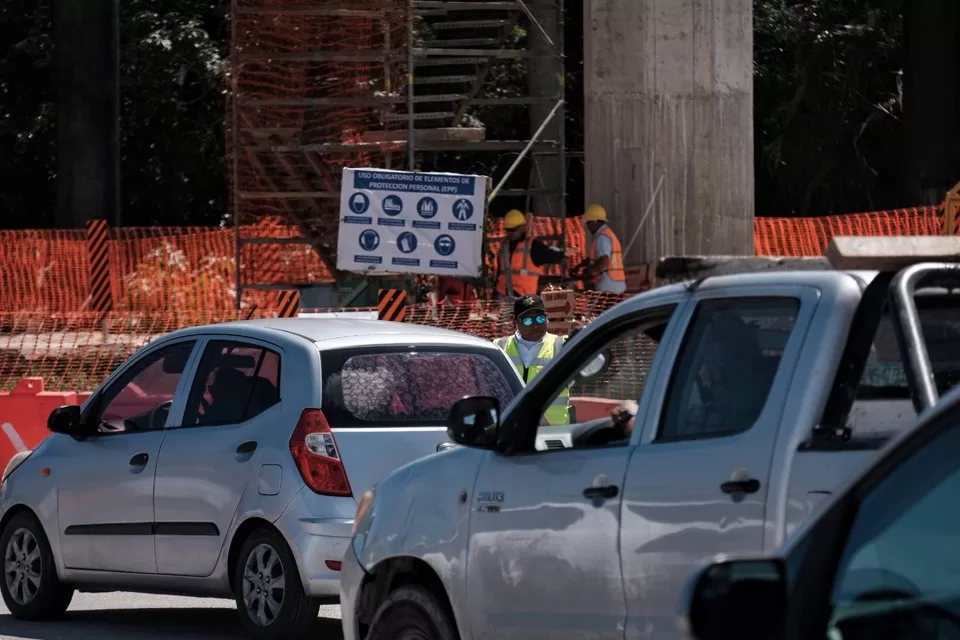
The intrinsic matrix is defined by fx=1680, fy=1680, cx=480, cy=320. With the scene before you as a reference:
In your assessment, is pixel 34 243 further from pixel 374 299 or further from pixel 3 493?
pixel 3 493

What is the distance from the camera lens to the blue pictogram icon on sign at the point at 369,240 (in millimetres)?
16641

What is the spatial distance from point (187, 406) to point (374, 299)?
13653 mm

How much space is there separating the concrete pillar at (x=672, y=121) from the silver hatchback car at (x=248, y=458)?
11.7 m

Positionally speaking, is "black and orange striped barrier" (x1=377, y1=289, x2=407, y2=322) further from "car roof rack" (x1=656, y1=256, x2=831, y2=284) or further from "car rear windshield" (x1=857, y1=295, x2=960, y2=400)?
"car rear windshield" (x1=857, y1=295, x2=960, y2=400)

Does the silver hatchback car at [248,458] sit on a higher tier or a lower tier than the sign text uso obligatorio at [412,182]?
lower

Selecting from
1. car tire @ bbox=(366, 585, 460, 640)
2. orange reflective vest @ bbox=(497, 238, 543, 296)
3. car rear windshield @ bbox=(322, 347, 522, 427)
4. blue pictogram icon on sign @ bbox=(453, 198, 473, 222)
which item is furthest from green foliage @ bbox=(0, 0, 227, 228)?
car tire @ bbox=(366, 585, 460, 640)

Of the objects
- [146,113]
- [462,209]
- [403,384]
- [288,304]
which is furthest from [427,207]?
[146,113]

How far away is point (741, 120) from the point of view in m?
20.3

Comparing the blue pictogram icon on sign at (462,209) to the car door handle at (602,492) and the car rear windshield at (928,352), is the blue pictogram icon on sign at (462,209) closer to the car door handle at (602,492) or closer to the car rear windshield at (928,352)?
the car door handle at (602,492)

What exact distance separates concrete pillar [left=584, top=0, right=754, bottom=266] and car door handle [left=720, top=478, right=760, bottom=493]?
1575 centimetres

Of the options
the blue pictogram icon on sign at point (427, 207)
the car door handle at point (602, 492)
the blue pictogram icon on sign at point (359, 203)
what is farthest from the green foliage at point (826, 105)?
the car door handle at point (602, 492)

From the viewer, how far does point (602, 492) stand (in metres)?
5.02

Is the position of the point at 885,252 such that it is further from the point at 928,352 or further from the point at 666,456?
the point at 666,456

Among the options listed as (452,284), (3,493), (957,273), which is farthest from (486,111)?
(957,273)
